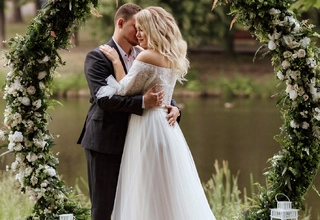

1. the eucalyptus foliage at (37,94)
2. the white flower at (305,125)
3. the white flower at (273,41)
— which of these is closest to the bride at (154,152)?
the eucalyptus foliage at (37,94)

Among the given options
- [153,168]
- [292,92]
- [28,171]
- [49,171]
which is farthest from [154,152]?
[292,92]

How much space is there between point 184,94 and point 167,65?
1778cm

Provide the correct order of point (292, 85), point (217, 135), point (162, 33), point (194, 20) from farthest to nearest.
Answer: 1. point (194, 20)
2. point (217, 135)
3. point (292, 85)
4. point (162, 33)

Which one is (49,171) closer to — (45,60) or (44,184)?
(44,184)

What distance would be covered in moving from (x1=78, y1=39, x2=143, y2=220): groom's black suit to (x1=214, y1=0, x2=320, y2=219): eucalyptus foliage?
923 millimetres

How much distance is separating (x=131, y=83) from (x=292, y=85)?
1.07 metres

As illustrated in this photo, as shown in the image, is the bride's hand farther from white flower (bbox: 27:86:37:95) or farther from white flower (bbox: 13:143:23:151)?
white flower (bbox: 13:143:23:151)

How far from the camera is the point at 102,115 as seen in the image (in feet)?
15.4

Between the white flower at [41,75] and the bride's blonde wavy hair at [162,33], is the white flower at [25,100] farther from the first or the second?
the bride's blonde wavy hair at [162,33]

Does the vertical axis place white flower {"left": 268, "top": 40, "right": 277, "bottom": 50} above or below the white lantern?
above

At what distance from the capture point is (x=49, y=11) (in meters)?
4.79

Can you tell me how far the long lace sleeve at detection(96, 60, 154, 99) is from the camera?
4.61m

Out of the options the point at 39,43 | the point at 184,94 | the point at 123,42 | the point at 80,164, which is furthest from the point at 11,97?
the point at 184,94

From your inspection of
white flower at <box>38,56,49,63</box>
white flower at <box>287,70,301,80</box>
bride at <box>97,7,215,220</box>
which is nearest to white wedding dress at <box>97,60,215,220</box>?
bride at <box>97,7,215,220</box>
